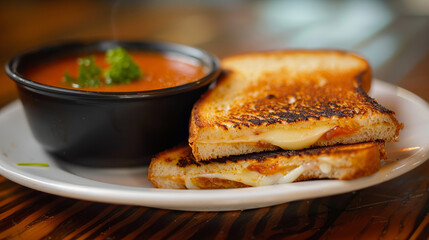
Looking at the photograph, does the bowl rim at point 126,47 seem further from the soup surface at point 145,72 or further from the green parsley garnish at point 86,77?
the green parsley garnish at point 86,77

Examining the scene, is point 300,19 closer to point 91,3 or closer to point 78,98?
point 91,3

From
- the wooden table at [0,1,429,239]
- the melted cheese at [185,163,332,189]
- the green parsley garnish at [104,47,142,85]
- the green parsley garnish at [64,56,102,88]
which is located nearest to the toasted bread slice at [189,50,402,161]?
the melted cheese at [185,163,332,189]

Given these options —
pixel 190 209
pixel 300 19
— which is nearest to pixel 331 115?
pixel 190 209

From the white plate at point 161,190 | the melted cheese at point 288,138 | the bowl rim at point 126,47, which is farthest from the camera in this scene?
the bowl rim at point 126,47

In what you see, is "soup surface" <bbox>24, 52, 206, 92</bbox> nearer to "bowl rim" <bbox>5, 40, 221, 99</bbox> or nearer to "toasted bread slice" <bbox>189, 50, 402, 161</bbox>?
"bowl rim" <bbox>5, 40, 221, 99</bbox>

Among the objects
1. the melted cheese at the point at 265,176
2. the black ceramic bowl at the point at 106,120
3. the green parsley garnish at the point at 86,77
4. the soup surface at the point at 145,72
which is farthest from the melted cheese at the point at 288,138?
the green parsley garnish at the point at 86,77
